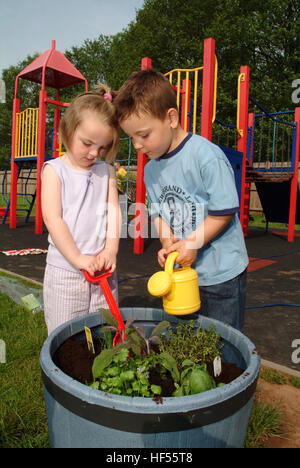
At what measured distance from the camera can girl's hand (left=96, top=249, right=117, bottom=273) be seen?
1.35 metres

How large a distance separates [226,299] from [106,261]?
55cm

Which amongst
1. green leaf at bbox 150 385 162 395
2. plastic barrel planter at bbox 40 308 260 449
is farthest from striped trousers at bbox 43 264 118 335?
green leaf at bbox 150 385 162 395

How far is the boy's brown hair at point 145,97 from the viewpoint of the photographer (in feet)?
4.09

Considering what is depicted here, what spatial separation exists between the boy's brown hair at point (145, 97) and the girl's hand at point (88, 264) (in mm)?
545

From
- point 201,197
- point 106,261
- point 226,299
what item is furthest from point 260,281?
point 106,261

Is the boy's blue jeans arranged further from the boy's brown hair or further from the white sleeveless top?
the boy's brown hair

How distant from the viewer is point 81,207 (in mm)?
1495

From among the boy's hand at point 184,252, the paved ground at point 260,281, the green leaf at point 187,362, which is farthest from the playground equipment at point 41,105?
the green leaf at point 187,362

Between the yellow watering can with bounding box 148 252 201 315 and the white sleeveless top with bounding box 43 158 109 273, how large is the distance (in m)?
0.47

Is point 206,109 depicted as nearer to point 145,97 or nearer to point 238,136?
point 238,136

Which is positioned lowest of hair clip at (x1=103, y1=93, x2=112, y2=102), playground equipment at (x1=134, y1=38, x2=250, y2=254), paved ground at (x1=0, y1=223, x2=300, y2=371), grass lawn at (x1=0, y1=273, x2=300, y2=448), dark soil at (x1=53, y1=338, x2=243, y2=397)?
grass lawn at (x1=0, y1=273, x2=300, y2=448)

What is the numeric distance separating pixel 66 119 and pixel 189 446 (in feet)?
3.87

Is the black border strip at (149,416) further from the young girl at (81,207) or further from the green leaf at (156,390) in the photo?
the young girl at (81,207)
